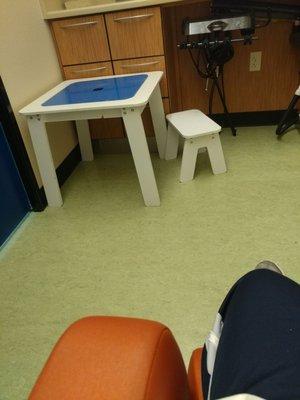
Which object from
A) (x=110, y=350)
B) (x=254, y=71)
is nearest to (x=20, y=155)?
(x=110, y=350)

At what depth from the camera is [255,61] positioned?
7.84 ft

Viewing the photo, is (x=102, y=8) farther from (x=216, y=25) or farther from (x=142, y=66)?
(x=216, y=25)

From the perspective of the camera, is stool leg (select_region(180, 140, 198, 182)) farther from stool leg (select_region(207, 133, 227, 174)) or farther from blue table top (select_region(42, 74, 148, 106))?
blue table top (select_region(42, 74, 148, 106))

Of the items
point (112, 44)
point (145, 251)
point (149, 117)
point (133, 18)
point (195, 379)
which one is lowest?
point (145, 251)

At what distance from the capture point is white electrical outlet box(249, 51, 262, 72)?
236 centimetres

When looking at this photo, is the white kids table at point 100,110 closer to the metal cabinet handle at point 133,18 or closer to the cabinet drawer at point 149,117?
the cabinet drawer at point 149,117

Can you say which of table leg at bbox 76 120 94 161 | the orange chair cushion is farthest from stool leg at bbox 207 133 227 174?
the orange chair cushion

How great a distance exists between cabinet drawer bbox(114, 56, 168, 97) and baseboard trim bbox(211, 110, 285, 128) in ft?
2.33

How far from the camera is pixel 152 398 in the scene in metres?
0.36

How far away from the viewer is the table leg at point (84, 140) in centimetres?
233

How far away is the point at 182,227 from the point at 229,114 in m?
1.39

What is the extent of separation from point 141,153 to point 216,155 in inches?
20.8

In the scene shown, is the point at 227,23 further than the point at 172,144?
No

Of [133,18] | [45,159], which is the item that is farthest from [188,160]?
[133,18]
